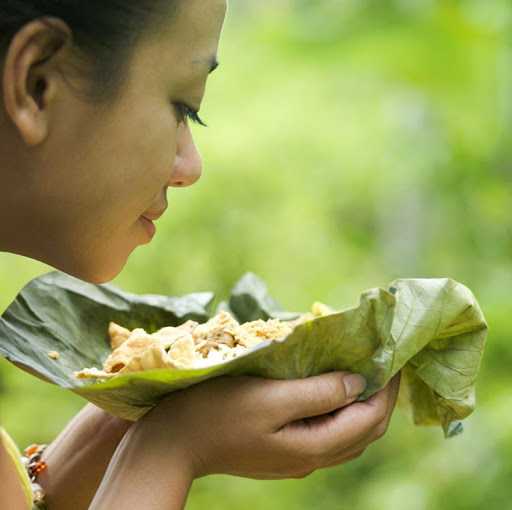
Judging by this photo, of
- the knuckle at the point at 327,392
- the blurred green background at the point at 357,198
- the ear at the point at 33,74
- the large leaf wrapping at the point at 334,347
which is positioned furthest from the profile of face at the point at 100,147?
the blurred green background at the point at 357,198

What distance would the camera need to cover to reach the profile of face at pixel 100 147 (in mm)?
784

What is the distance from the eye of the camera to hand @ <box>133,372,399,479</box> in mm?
804

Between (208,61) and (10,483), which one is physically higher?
(208,61)

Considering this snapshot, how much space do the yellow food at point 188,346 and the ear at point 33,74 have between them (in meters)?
0.23

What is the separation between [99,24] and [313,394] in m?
0.39

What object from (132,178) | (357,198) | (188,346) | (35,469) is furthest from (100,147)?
(357,198)

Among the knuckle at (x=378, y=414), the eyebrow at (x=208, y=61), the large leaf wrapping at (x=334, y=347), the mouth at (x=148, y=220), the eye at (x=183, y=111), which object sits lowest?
the knuckle at (x=378, y=414)

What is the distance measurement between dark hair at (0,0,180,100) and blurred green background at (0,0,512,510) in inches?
57.2

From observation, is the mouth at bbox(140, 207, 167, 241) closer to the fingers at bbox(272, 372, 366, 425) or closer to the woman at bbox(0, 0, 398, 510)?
the woman at bbox(0, 0, 398, 510)

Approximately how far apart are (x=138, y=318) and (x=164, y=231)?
3.72ft

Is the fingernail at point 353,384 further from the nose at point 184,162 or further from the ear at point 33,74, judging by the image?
the ear at point 33,74

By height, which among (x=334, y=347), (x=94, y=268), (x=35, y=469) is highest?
(x=94, y=268)

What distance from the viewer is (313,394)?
81 cm

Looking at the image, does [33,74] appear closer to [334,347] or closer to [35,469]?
[334,347]
